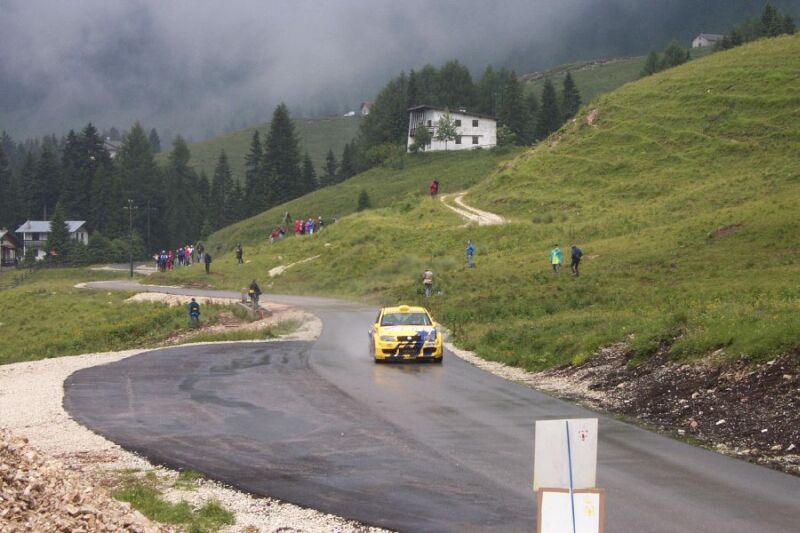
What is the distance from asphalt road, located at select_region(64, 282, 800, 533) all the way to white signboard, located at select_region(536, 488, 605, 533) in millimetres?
3237

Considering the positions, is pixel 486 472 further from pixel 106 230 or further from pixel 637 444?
pixel 106 230

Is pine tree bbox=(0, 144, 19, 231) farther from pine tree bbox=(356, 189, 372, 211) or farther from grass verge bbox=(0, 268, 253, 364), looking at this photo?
grass verge bbox=(0, 268, 253, 364)

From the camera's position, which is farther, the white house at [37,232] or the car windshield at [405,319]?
the white house at [37,232]

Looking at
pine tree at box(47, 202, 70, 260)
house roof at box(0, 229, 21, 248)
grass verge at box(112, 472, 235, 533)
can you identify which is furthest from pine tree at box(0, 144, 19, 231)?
grass verge at box(112, 472, 235, 533)

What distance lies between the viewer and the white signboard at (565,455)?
271 inches

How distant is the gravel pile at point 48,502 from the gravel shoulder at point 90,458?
0.23 ft

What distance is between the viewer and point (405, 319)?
28.4 meters

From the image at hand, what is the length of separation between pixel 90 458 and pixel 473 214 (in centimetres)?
6009

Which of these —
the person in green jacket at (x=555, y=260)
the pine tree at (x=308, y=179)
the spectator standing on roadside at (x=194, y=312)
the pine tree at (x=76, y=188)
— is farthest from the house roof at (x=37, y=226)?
the person in green jacket at (x=555, y=260)

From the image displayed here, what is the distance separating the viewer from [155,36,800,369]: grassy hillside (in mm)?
26188

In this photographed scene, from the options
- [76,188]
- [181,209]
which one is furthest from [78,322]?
[76,188]

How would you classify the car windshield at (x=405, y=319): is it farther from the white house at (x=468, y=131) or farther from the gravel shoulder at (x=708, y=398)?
the white house at (x=468, y=131)

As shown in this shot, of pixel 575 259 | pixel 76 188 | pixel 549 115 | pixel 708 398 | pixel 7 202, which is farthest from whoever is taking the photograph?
pixel 7 202

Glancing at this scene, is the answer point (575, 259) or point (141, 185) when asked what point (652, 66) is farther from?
point (575, 259)
